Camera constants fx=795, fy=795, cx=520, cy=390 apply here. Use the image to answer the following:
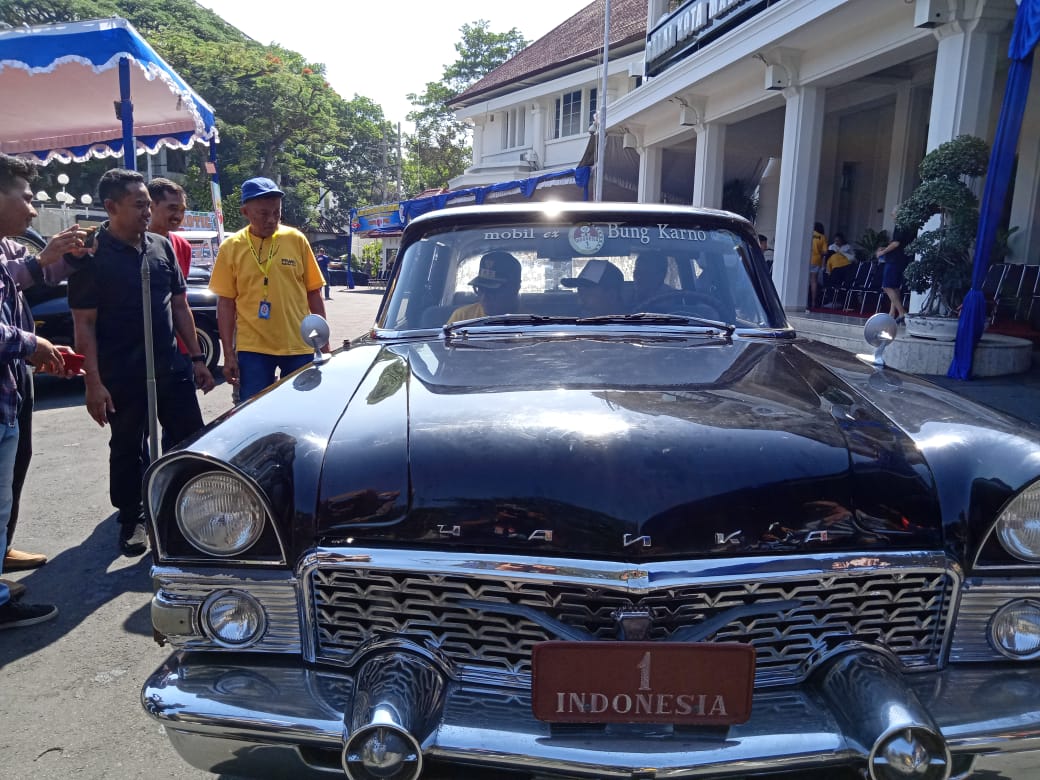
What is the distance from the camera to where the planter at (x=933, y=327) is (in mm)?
8266

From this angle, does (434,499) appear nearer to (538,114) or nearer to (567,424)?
(567,424)

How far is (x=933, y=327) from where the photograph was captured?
8383 millimetres

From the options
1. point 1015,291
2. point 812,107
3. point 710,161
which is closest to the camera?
point 1015,291

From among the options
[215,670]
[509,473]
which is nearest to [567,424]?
[509,473]

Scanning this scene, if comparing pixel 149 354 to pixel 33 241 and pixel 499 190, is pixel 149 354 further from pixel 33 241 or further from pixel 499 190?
pixel 499 190

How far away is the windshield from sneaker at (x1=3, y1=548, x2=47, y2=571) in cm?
219

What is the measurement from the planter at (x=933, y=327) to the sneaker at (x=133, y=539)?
7.72m

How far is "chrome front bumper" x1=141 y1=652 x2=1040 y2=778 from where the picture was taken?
1.47 metres

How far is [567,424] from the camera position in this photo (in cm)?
178

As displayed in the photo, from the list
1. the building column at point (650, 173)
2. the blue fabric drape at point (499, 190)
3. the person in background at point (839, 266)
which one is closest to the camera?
the person in background at point (839, 266)

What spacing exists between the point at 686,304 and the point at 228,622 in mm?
1950

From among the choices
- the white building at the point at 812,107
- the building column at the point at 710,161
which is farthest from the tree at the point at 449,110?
the building column at the point at 710,161

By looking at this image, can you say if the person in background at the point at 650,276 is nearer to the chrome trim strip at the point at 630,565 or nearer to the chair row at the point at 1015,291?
the chrome trim strip at the point at 630,565

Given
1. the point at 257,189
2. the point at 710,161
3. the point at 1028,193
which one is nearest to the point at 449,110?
the point at 710,161
